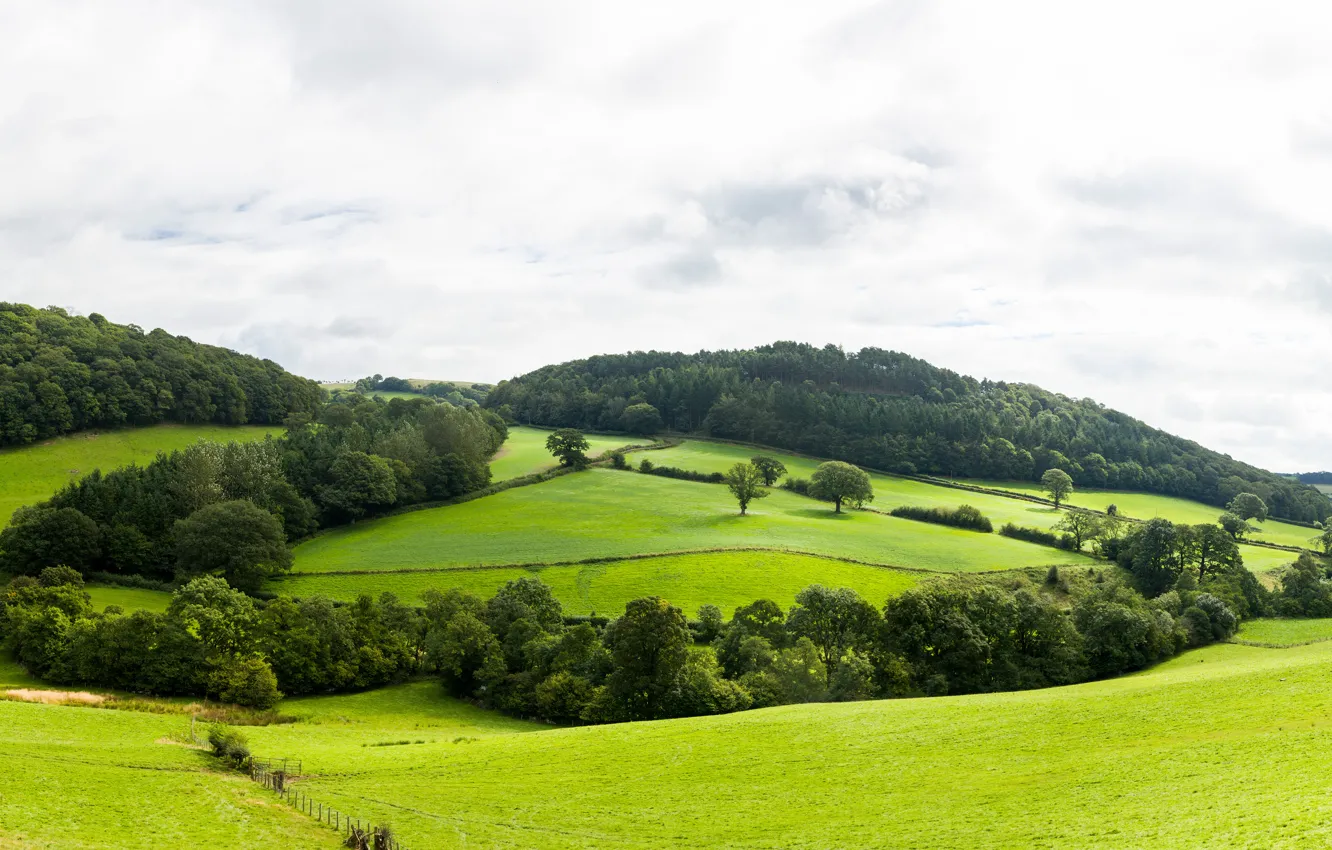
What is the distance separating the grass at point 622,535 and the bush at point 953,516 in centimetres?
377

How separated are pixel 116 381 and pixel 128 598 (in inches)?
2839

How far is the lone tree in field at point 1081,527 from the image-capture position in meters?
118

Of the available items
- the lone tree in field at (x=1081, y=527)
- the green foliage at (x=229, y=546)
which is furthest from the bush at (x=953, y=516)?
the green foliage at (x=229, y=546)

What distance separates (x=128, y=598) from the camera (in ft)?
278

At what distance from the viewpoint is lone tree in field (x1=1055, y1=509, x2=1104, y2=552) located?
386 feet

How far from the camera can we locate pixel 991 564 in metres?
104

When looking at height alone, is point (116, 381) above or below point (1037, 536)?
above

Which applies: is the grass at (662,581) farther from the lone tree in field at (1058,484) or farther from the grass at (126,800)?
the lone tree in field at (1058,484)

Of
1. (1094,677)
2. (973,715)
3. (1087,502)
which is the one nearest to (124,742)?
(973,715)

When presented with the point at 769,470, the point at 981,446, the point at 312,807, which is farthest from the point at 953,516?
the point at 312,807

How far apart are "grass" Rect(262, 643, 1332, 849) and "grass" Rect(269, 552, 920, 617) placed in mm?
38192

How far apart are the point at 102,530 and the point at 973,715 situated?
97.3 m

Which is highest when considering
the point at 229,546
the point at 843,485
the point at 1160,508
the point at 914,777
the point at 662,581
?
the point at 843,485

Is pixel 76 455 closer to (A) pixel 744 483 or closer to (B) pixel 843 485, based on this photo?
(A) pixel 744 483
